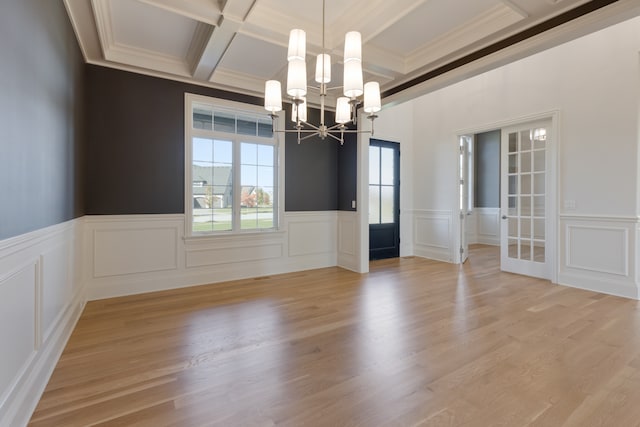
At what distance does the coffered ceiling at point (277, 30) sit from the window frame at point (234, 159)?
1.65ft

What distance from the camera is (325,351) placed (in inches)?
96.0

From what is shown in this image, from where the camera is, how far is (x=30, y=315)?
1.81m

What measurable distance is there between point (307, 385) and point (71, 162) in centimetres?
288

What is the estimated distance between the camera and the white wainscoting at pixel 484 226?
8156 millimetres

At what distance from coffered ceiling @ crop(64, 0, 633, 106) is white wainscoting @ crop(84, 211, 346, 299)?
2.02 m

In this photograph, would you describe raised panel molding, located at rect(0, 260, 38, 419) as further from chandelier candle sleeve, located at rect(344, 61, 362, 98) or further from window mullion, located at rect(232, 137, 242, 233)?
window mullion, located at rect(232, 137, 242, 233)

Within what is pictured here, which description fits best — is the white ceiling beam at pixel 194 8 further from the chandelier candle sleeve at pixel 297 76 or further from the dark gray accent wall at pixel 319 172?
the dark gray accent wall at pixel 319 172

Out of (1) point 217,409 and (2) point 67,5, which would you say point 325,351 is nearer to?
(1) point 217,409

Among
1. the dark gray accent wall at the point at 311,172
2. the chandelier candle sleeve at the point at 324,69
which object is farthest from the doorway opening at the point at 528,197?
the chandelier candle sleeve at the point at 324,69

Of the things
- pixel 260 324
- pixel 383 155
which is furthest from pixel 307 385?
pixel 383 155

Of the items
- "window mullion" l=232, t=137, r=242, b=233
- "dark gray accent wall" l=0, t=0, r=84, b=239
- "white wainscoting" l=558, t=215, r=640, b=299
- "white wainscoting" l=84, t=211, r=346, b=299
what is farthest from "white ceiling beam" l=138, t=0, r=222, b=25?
"white wainscoting" l=558, t=215, r=640, b=299

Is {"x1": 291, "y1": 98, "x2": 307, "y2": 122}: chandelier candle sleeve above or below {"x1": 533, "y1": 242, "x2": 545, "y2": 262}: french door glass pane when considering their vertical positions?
above

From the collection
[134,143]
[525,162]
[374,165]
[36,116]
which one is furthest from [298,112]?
[525,162]

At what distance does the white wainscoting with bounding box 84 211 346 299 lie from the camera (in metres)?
Result: 3.76
